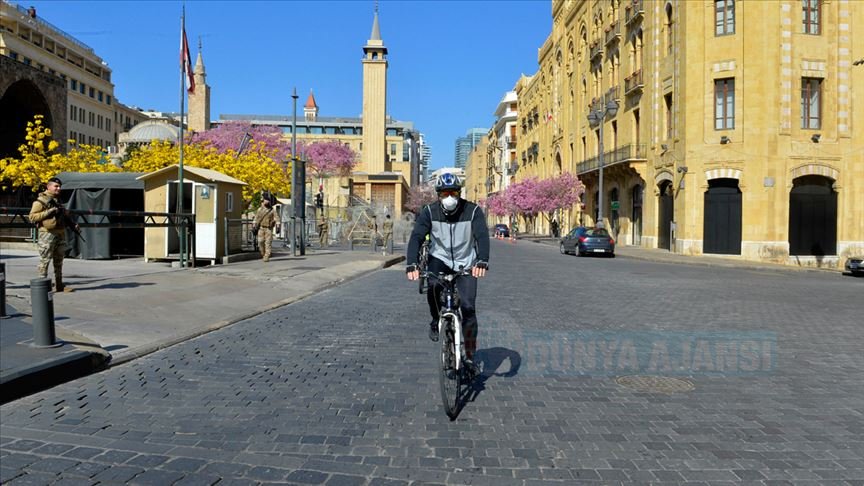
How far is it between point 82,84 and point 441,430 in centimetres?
9376

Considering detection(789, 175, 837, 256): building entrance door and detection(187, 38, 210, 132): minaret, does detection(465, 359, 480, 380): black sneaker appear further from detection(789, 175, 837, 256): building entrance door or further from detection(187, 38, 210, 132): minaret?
detection(187, 38, 210, 132): minaret

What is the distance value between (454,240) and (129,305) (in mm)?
6762

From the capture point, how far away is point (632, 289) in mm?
15266

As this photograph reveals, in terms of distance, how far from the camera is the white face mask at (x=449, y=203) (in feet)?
17.7

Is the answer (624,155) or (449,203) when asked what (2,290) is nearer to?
(449,203)

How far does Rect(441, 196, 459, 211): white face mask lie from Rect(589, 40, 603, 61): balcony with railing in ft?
154

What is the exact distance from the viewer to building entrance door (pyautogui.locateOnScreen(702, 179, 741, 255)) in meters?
32.8

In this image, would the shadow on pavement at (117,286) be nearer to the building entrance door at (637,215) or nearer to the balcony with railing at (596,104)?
the building entrance door at (637,215)

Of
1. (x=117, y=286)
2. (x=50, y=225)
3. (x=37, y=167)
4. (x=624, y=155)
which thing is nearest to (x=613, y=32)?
(x=624, y=155)

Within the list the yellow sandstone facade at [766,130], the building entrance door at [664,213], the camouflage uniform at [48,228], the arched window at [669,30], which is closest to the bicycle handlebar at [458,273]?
the camouflage uniform at [48,228]

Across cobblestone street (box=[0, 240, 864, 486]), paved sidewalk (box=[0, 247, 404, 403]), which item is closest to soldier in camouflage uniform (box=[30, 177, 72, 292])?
paved sidewalk (box=[0, 247, 404, 403])

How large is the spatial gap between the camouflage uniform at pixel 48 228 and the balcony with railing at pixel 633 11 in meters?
37.3

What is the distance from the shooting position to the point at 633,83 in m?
41.2

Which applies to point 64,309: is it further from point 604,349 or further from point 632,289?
point 632,289
